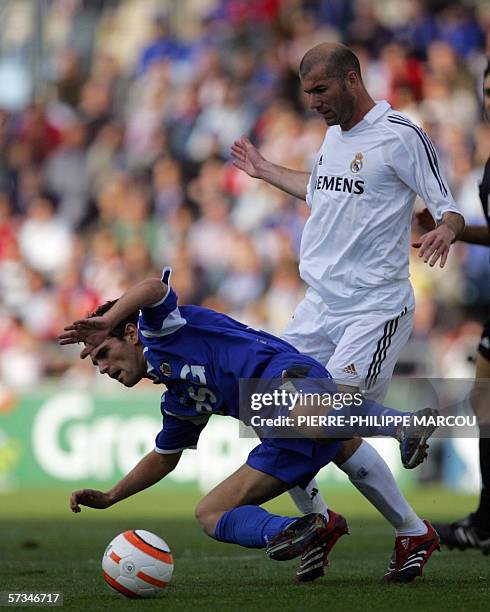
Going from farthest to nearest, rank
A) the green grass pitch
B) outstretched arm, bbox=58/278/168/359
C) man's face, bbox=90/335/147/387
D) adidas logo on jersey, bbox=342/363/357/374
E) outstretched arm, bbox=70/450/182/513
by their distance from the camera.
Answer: adidas logo on jersey, bbox=342/363/357/374
outstretched arm, bbox=70/450/182/513
man's face, bbox=90/335/147/387
the green grass pitch
outstretched arm, bbox=58/278/168/359

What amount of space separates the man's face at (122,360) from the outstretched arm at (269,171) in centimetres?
165

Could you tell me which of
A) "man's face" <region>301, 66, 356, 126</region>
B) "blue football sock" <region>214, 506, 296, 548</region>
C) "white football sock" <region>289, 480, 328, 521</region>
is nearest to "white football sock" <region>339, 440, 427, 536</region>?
"white football sock" <region>289, 480, 328, 521</region>

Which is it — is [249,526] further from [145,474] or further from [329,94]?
[329,94]

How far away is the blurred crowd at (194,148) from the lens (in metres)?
14.9

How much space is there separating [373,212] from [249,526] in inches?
72.7

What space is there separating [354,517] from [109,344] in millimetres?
5806

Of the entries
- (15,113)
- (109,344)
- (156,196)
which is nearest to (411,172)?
(109,344)

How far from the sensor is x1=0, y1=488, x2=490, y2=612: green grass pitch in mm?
5559

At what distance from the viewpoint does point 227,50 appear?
18234 millimetres

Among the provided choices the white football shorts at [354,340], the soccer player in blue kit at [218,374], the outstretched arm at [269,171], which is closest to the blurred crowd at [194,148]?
the outstretched arm at [269,171]

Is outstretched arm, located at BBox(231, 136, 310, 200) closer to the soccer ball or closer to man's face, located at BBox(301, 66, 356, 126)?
man's face, located at BBox(301, 66, 356, 126)

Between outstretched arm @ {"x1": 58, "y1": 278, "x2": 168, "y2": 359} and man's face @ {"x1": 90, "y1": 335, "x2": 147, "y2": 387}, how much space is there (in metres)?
0.14

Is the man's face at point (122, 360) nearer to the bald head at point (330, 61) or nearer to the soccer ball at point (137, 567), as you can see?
Answer: the soccer ball at point (137, 567)

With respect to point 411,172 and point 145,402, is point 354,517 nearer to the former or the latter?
point 145,402
